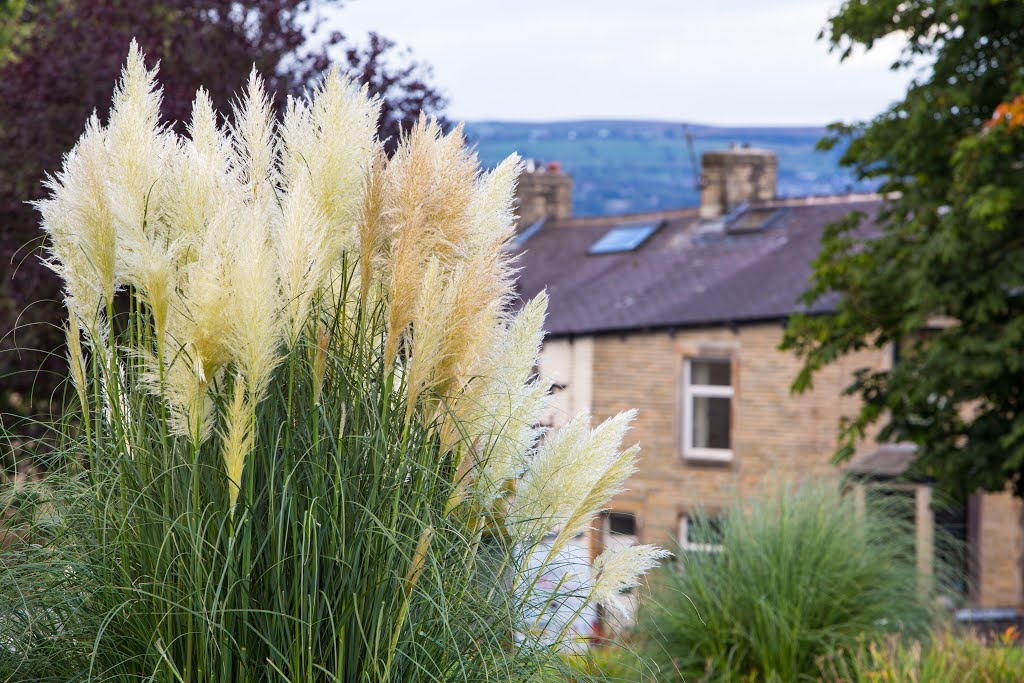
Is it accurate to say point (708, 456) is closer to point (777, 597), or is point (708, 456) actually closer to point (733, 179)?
point (733, 179)

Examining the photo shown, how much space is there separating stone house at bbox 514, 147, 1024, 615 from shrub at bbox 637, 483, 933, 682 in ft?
42.5

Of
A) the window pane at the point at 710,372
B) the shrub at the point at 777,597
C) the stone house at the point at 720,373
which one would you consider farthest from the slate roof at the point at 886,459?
Result: the shrub at the point at 777,597

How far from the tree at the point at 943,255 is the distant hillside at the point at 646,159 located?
1151 centimetres

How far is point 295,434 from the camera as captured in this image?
2.67 meters

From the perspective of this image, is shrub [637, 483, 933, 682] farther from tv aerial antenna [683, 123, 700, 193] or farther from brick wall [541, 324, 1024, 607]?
tv aerial antenna [683, 123, 700, 193]

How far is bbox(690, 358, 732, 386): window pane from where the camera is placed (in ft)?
74.7

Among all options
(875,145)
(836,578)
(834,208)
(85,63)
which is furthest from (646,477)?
(836,578)

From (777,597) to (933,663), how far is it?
3.45ft

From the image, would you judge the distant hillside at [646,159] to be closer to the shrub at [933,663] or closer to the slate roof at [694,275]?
the slate roof at [694,275]

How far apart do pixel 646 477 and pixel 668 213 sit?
8.12 m

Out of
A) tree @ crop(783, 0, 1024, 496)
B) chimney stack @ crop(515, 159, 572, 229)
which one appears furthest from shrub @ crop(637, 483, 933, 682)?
chimney stack @ crop(515, 159, 572, 229)

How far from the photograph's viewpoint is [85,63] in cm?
984

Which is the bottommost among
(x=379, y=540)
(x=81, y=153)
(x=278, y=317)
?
(x=379, y=540)

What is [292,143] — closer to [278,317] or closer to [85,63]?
[278,317]
